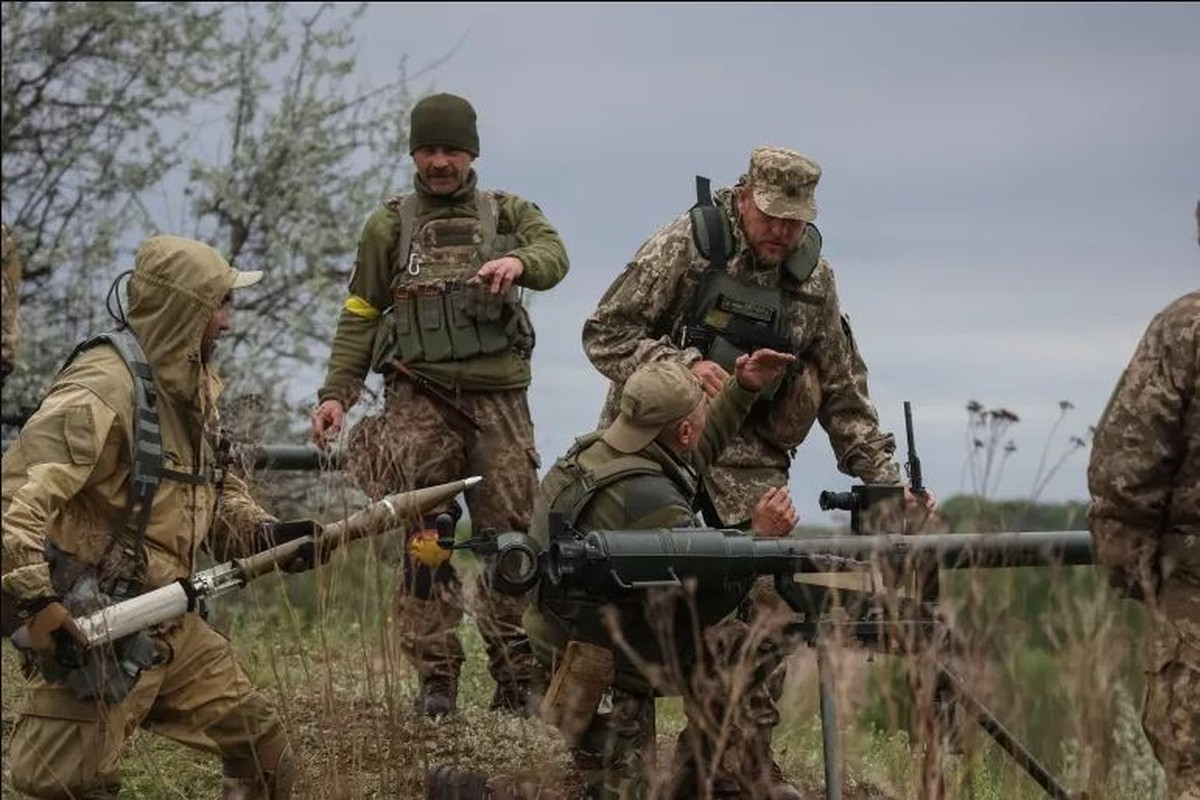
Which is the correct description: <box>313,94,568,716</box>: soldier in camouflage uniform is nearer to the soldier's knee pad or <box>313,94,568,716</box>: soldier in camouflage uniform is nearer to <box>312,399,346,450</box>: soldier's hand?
<box>312,399,346,450</box>: soldier's hand

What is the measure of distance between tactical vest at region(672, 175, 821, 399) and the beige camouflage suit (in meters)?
→ 2.11

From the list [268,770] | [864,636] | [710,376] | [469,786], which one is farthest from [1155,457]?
[268,770]

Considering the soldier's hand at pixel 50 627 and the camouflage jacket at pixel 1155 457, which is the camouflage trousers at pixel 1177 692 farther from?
the soldier's hand at pixel 50 627

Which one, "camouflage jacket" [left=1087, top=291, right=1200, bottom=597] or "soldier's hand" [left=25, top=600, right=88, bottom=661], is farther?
"soldier's hand" [left=25, top=600, right=88, bottom=661]

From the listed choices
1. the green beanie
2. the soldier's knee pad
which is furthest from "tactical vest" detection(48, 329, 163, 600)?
the green beanie

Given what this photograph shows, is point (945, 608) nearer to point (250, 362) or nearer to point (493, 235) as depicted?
point (493, 235)

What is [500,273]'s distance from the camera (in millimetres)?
A: 7402

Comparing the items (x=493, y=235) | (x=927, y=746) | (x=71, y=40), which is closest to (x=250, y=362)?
(x=71, y=40)

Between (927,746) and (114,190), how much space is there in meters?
10.5

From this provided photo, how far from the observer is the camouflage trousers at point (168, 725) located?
5570 mm

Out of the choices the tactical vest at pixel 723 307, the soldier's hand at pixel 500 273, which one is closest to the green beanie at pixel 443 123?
the soldier's hand at pixel 500 273

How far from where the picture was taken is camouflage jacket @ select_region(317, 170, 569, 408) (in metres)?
7.70

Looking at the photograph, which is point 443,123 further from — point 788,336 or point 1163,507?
point 1163,507

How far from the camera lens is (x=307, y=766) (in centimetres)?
635
